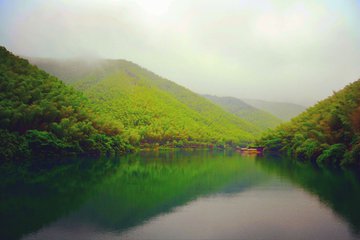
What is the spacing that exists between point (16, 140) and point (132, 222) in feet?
82.0

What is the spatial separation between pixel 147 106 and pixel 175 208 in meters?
80.1

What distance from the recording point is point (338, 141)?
112 feet

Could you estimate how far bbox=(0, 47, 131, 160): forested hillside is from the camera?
107 feet

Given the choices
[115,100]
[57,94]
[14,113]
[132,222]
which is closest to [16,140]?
[14,113]

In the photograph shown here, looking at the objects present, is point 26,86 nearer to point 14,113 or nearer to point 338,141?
point 14,113

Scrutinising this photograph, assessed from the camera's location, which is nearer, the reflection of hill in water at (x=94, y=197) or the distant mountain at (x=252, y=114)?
the reflection of hill in water at (x=94, y=197)

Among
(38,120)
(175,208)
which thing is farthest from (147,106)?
(175,208)

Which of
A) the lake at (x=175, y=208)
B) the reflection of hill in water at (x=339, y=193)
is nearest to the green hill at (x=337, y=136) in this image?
the reflection of hill in water at (x=339, y=193)

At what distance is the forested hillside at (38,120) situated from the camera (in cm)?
3250

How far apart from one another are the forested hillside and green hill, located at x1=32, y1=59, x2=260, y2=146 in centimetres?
1887

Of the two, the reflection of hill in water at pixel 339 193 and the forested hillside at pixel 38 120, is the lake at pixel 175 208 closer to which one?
the reflection of hill in water at pixel 339 193

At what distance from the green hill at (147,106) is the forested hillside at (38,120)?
61.9ft

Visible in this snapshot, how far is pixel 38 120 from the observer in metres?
36.4

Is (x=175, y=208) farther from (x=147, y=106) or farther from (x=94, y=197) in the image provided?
(x=147, y=106)
